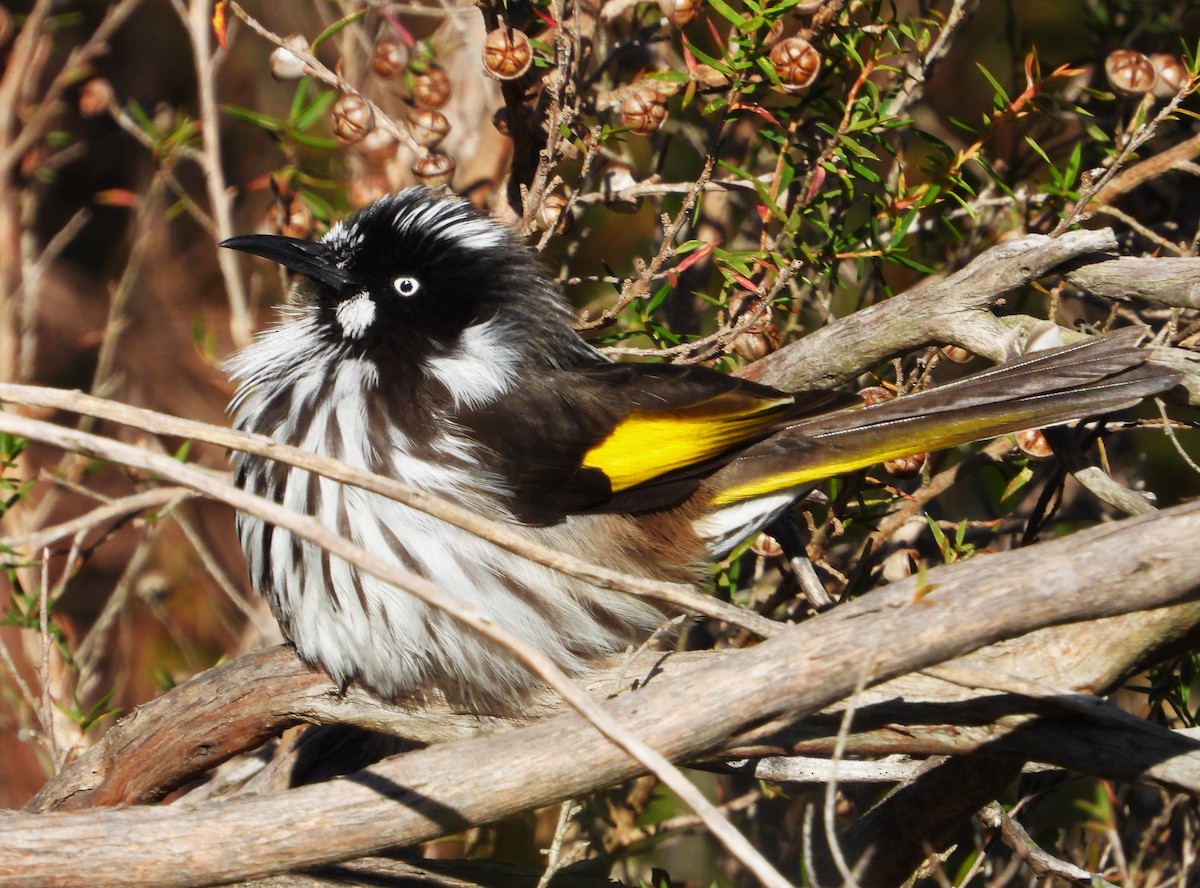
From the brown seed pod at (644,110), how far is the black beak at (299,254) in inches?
37.6

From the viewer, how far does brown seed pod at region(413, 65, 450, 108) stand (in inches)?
165

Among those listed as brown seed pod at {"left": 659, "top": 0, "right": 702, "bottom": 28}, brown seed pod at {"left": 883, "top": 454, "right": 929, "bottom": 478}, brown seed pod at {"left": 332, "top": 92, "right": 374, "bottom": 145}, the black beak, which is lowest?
brown seed pod at {"left": 883, "top": 454, "right": 929, "bottom": 478}

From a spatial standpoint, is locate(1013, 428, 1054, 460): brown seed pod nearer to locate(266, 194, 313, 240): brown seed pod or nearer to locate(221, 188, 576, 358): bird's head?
locate(221, 188, 576, 358): bird's head

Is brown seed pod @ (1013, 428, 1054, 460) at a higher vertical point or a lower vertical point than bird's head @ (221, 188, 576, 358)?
lower

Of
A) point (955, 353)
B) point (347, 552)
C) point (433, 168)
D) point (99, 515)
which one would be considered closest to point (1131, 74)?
point (955, 353)

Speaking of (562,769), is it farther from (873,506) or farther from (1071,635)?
(873,506)

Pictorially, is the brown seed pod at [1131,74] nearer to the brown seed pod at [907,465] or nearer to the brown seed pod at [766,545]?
the brown seed pod at [907,465]

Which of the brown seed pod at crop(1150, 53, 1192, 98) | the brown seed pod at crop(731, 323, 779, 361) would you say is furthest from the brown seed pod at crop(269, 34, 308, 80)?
the brown seed pod at crop(1150, 53, 1192, 98)

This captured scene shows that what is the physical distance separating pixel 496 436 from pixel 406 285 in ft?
1.93

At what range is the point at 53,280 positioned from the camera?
7242 millimetres

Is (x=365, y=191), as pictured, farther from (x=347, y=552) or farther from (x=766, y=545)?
(x=347, y=552)

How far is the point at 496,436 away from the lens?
363 cm

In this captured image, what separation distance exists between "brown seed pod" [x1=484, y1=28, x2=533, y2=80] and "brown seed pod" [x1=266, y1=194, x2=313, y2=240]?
1.15 m

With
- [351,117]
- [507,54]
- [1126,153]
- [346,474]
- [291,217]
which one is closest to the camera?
[346,474]
